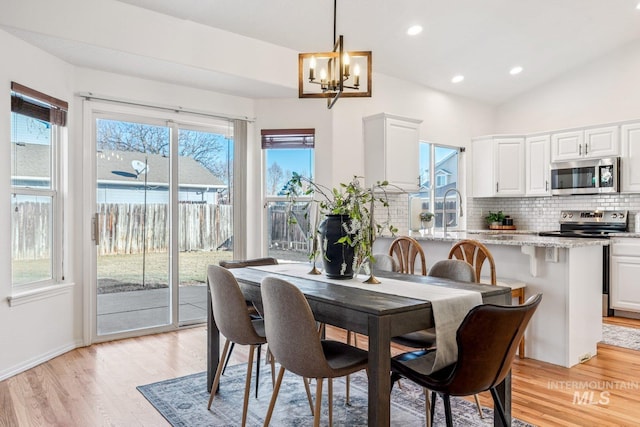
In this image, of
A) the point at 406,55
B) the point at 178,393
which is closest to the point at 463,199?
the point at 406,55

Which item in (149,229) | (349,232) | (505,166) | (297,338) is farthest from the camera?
(505,166)

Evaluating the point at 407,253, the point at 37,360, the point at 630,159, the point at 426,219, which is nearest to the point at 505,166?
the point at 630,159

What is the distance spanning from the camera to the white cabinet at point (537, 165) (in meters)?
6.32

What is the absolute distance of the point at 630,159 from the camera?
5.48 meters

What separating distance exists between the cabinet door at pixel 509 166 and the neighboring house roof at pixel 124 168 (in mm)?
3986

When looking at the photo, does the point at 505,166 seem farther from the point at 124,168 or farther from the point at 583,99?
the point at 124,168

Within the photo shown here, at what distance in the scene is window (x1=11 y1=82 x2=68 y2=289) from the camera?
3580mm

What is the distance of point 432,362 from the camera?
87.2 inches

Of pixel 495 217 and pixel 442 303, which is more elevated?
pixel 495 217

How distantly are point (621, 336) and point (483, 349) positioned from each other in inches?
139

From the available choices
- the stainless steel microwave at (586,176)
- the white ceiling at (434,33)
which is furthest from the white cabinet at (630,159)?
the white ceiling at (434,33)

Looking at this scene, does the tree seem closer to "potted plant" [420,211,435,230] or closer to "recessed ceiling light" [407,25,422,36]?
"potted plant" [420,211,435,230]

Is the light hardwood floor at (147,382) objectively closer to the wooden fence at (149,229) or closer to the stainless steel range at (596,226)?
the wooden fence at (149,229)

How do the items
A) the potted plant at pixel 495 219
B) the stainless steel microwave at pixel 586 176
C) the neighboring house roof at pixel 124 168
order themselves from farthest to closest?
the potted plant at pixel 495 219
the stainless steel microwave at pixel 586 176
the neighboring house roof at pixel 124 168
